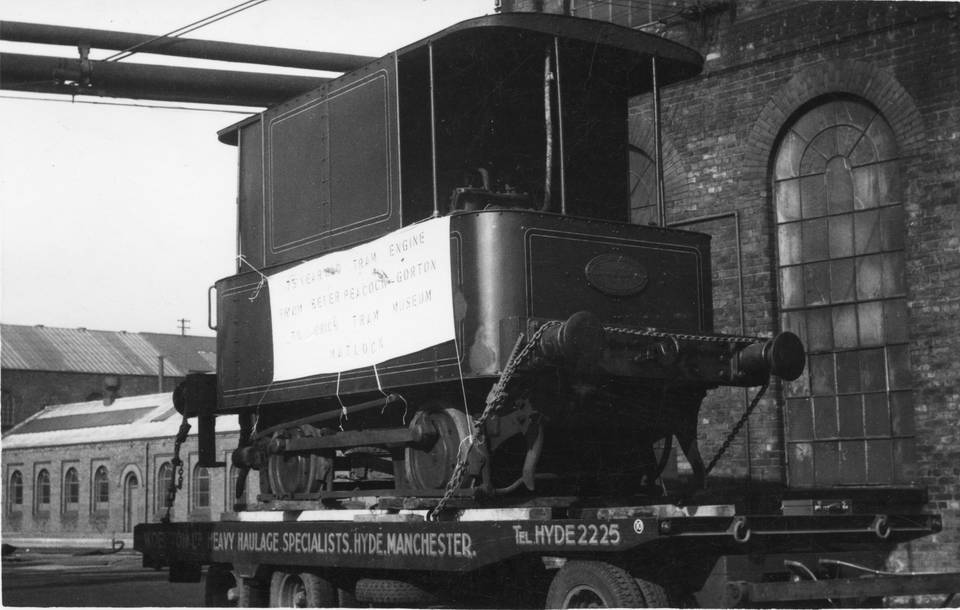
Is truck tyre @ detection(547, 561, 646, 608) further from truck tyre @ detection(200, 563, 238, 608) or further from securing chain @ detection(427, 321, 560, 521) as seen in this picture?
truck tyre @ detection(200, 563, 238, 608)

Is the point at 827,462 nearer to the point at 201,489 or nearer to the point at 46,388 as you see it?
the point at 201,489

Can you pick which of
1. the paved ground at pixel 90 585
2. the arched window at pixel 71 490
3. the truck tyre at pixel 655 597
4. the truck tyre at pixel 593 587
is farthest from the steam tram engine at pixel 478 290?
the arched window at pixel 71 490

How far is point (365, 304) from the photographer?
8227 mm

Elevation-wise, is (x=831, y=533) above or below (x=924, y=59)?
below

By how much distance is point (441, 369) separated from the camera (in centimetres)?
759

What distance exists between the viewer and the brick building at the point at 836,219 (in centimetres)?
1130

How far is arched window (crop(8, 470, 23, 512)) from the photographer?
4766cm

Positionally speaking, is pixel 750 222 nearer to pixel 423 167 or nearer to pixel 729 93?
pixel 729 93

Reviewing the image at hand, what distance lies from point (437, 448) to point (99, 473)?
3810 cm

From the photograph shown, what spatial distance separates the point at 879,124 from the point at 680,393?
196 inches

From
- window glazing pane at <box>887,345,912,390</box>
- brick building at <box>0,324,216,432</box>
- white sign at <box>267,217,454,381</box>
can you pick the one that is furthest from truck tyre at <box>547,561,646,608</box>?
brick building at <box>0,324,216,432</box>

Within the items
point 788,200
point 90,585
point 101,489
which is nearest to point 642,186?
point 788,200

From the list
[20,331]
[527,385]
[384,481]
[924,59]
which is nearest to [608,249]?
[527,385]

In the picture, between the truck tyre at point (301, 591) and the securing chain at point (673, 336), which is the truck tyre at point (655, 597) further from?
the truck tyre at point (301, 591)
